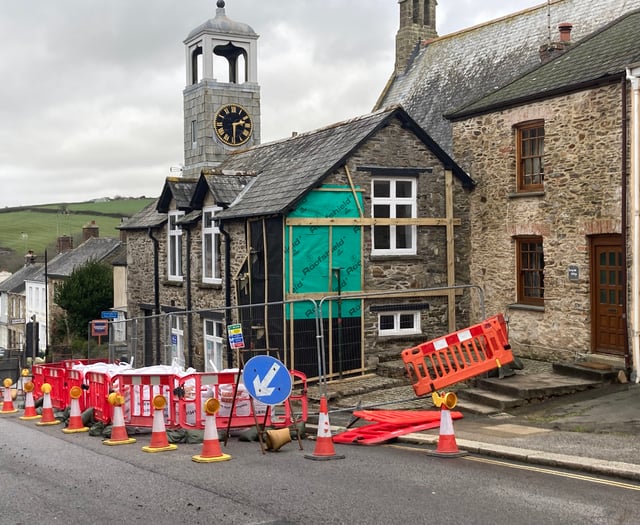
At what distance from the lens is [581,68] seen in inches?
755

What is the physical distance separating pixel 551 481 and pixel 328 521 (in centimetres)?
307

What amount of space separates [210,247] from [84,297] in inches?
861

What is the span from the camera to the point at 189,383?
14.6m

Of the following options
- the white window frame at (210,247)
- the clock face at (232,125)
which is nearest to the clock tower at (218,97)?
the clock face at (232,125)

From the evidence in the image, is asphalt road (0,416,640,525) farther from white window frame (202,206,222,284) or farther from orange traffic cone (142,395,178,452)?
white window frame (202,206,222,284)

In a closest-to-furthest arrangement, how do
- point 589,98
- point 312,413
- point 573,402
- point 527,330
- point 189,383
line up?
point 189,383
point 573,402
point 312,413
point 589,98
point 527,330

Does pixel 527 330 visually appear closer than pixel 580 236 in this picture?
No

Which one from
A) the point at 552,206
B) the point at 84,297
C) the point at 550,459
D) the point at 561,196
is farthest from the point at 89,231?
the point at 550,459

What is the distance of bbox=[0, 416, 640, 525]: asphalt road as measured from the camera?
805cm

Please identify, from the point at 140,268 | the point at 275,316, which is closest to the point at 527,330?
the point at 275,316

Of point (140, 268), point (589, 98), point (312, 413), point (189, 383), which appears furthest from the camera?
point (140, 268)

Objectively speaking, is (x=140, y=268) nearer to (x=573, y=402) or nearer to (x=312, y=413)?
(x=312, y=413)

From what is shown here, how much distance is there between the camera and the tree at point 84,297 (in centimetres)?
4450

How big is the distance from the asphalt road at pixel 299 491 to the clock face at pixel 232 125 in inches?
830
